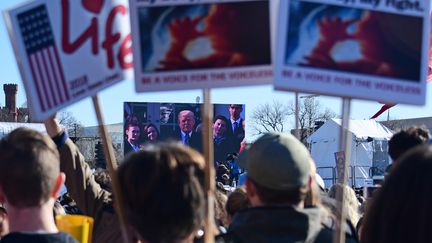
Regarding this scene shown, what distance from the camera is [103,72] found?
2.46 metres

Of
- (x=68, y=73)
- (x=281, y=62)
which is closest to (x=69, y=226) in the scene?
(x=68, y=73)

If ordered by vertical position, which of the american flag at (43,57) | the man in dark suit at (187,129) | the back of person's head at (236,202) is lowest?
the man in dark suit at (187,129)

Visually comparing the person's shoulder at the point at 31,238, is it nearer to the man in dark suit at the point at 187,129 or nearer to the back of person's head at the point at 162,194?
the back of person's head at the point at 162,194

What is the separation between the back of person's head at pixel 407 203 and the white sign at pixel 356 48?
1.13 feet

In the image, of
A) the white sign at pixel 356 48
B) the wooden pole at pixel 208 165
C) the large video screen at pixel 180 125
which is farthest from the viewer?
the large video screen at pixel 180 125

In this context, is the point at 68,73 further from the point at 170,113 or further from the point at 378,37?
the point at 170,113

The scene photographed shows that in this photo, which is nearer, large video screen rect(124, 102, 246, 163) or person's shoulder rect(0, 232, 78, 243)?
person's shoulder rect(0, 232, 78, 243)

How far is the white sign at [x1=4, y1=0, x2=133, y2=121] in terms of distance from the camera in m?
2.48

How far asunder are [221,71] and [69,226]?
3.54 feet

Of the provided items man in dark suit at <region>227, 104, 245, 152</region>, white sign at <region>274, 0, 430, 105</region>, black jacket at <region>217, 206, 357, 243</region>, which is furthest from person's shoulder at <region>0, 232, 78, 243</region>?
man in dark suit at <region>227, 104, 245, 152</region>

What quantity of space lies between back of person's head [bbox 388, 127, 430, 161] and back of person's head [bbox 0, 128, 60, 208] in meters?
1.89

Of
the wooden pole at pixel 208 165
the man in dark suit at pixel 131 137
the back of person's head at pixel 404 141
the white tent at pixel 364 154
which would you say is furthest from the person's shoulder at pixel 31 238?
the man in dark suit at pixel 131 137

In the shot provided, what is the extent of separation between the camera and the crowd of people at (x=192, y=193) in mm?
2031

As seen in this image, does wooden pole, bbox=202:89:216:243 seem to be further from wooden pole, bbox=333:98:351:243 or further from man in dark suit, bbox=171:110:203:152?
man in dark suit, bbox=171:110:203:152
